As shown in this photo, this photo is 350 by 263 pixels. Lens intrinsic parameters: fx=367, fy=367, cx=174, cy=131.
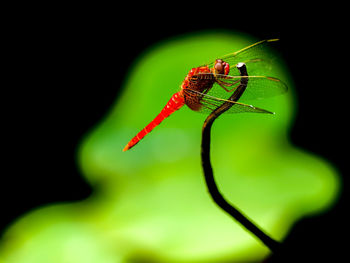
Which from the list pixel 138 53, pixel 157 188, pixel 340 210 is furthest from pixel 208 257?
pixel 138 53

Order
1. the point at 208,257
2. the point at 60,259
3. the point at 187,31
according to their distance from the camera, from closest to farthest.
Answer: the point at 208,257
the point at 60,259
the point at 187,31

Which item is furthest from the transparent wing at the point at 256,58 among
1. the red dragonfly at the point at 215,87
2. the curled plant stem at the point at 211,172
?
the curled plant stem at the point at 211,172

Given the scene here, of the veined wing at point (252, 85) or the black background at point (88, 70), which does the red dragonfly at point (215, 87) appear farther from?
the black background at point (88, 70)

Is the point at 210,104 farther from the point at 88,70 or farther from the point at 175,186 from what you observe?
the point at 88,70

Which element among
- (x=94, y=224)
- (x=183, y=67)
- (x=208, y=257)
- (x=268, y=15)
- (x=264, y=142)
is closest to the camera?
(x=208, y=257)

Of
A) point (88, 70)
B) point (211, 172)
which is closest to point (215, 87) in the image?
point (211, 172)

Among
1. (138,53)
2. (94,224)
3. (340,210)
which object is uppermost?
(138,53)

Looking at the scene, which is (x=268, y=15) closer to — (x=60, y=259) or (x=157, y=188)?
(x=157, y=188)

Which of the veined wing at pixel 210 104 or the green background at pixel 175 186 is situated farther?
the green background at pixel 175 186
